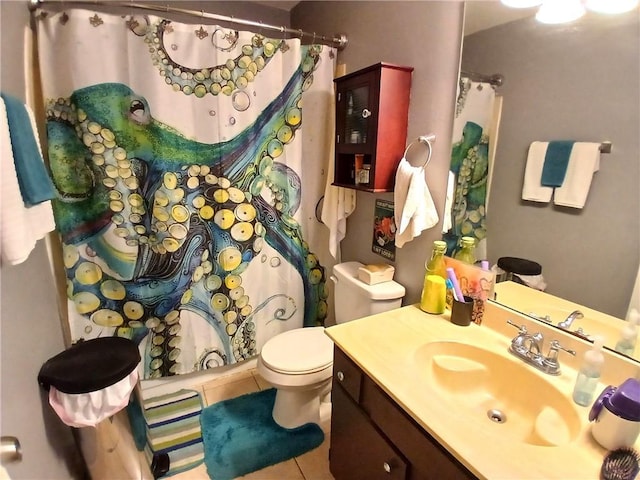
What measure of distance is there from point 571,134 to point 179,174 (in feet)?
5.16

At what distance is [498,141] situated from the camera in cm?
119

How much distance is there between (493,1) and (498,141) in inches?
18.6

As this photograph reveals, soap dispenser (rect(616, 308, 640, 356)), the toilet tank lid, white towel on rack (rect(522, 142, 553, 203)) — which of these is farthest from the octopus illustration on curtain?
soap dispenser (rect(616, 308, 640, 356))

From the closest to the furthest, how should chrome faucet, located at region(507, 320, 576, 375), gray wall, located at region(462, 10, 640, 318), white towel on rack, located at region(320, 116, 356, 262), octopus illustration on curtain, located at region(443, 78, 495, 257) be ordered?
1. gray wall, located at region(462, 10, 640, 318)
2. chrome faucet, located at region(507, 320, 576, 375)
3. octopus illustration on curtain, located at region(443, 78, 495, 257)
4. white towel on rack, located at region(320, 116, 356, 262)

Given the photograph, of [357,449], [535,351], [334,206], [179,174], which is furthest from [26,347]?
[535,351]

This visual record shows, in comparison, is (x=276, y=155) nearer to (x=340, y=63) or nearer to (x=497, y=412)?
(x=340, y=63)

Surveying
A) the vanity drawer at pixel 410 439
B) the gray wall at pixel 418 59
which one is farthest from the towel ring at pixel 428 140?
the vanity drawer at pixel 410 439

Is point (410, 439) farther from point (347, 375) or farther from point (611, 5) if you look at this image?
point (611, 5)

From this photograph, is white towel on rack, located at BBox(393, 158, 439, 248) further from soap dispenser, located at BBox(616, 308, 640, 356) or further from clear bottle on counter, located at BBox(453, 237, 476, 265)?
soap dispenser, located at BBox(616, 308, 640, 356)

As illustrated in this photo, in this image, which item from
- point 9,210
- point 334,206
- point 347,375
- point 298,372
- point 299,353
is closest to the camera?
point 9,210

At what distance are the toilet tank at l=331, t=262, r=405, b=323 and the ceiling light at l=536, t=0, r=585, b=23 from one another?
1.09m

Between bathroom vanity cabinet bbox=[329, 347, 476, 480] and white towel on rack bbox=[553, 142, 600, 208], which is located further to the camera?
white towel on rack bbox=[553, 142, 600, 208]

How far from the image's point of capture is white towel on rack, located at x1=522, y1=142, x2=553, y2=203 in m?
1.09

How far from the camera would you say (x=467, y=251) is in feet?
4.41
